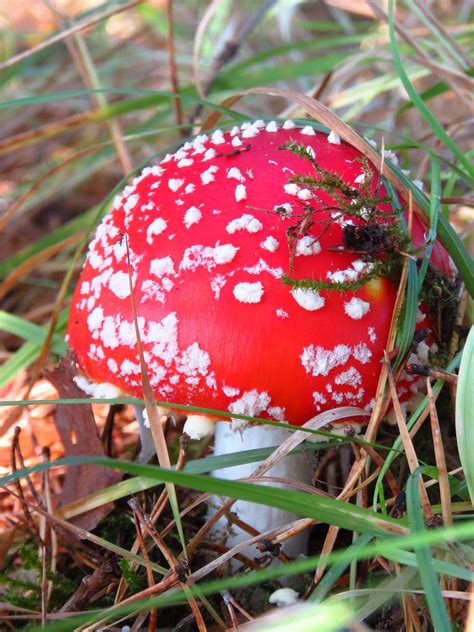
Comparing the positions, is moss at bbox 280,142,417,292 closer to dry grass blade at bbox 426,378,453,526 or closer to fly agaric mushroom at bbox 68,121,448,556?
fly agaric mushroom at bbox 68,121,448,556

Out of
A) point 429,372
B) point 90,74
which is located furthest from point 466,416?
point 90,74

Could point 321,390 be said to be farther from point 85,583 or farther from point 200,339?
point 85,583

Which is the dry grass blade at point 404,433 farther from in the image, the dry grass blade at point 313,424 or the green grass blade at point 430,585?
the green grass blade at point 430,585

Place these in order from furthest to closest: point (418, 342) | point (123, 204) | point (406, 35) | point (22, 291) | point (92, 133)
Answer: point (92, 133) < point (22, 291) < point (406, 35) < point (123, 204) < point (418, 342)

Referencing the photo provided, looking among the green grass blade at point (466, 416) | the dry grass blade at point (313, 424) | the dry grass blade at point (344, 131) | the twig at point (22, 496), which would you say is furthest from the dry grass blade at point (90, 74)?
the green grass blade at point (466, 416)

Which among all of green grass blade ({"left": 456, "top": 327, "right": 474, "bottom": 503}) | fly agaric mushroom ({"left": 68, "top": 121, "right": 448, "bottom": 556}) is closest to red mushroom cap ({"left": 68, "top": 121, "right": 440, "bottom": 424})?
fly agaric mushroom ({"left": 68, "top": 121, "right": 448, "bottom": 556})

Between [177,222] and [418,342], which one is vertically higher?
[177,222]

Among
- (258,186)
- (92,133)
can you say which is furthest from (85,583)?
(92,133)
